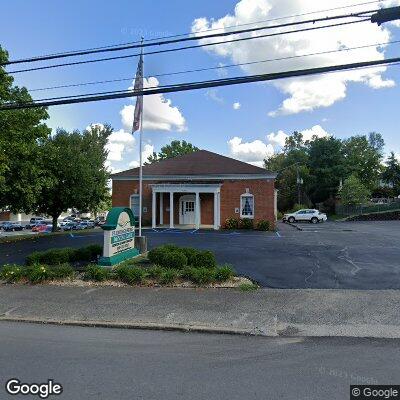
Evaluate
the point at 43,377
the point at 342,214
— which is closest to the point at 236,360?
the point at 43,377

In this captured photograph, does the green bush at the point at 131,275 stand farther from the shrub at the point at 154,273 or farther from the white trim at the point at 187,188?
the white trim at the point at 187,188

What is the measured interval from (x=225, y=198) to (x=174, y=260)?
67.6 feet

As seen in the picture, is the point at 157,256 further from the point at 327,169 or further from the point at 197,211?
the point at 327,169

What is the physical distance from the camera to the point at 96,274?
1072cm

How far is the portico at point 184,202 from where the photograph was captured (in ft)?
103

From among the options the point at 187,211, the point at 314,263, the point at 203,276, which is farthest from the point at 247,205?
the point at 203,276

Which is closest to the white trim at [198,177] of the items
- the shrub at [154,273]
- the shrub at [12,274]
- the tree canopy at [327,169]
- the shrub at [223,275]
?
the shrub at [223,275]

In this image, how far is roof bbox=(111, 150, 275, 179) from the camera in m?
32.1

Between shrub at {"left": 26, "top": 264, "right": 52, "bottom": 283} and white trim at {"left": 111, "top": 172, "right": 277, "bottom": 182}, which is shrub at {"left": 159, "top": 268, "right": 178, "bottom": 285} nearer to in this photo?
shrub at {"left": 26, "top": 264, "right": 52, "bottom": 283}

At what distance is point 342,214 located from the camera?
2222 inches

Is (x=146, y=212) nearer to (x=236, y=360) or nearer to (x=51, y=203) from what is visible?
(x=51, y=203)

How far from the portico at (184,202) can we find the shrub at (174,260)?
19.6 m

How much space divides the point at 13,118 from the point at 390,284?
782 inches

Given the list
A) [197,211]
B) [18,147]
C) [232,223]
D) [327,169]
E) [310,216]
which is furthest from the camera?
[327,169]
